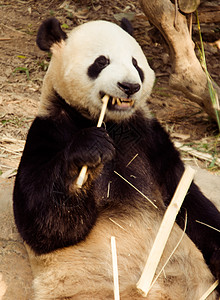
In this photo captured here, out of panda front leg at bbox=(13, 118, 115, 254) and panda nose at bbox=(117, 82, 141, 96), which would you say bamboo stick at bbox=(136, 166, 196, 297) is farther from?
panda nose at bbox=(117, 82, 141, 96)

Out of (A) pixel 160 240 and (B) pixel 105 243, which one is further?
(B) pixel 105 243

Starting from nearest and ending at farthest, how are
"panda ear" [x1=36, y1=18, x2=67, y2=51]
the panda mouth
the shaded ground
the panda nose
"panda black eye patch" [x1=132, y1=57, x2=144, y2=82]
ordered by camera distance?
the panda nose
the panda mouth
"panda black eye patch" [x1=132, y1=57, x2=144, y2=82]
"panda ear" [x1=36, y1=18, x2=67, y2=51]
the shaded ground

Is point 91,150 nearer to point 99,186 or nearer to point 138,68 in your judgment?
point 99,186

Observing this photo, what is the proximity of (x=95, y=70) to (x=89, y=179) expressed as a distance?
0.79 meters

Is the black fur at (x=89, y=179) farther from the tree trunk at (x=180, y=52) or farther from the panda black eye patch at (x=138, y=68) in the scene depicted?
the tree trunk at (x=180, y=52)

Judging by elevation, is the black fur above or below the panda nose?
below

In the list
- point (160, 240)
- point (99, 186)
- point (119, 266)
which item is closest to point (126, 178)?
point (99, 186)

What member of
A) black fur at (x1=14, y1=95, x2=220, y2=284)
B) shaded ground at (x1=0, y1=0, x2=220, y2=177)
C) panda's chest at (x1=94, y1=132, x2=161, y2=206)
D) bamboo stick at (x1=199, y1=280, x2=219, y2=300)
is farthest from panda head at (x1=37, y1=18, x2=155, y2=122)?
shaded ground at (x1=0, y1=0, x2=220, y2=177)

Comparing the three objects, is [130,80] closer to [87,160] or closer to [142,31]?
[87,160]

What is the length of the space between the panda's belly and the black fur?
0.10 meters

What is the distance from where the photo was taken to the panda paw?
8.33ft

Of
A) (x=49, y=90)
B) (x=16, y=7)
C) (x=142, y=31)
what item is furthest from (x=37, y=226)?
(x=16, y=7)

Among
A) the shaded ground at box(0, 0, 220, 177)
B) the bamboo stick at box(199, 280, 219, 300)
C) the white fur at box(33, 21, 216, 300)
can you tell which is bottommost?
the shaded ground at box(0, 0, 220, 177)

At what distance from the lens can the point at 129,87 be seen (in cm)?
277
